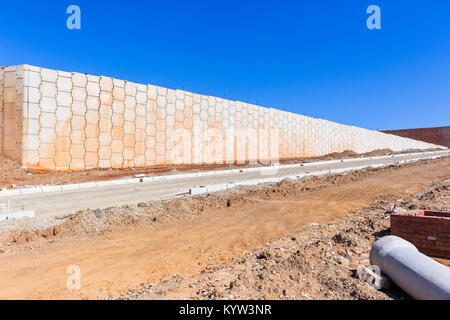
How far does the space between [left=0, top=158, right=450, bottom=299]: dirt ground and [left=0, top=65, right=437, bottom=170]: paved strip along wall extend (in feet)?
30.3

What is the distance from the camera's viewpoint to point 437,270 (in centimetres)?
324

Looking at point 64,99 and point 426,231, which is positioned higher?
point 64,99

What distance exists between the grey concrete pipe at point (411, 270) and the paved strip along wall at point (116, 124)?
1597 centimetres

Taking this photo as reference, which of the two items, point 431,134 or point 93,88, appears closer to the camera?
point 93,88

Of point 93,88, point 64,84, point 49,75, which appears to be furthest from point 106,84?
point 49,75

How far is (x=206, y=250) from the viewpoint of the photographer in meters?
5.91

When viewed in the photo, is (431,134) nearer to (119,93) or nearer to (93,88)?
(119,93)

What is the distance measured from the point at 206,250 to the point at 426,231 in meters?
4.12

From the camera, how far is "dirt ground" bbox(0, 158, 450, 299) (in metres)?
3.70

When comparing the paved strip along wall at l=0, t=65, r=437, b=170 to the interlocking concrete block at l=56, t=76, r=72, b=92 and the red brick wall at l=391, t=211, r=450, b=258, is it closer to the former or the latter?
the interlocking concrete block at l=56, t=76, r=72, b=92

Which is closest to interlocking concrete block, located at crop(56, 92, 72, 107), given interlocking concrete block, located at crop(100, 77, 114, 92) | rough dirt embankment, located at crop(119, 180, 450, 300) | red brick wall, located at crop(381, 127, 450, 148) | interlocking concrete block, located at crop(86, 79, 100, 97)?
interlocking concrete block, located at crop(86, 79, 100, 97)

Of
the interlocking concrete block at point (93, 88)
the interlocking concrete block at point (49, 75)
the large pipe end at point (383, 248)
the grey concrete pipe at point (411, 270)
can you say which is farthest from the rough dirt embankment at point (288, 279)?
the interlocking concrete block at point (93, 88)

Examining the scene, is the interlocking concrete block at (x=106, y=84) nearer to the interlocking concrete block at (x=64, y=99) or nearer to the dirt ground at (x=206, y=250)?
the interlocking concrete block at (x=64, y=99)
